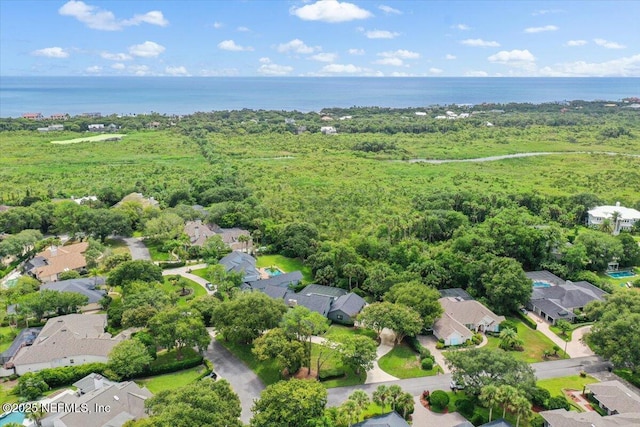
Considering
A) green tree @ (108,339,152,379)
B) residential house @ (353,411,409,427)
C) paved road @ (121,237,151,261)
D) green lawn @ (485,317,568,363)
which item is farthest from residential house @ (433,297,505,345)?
paved road @ (121,237,151,261)

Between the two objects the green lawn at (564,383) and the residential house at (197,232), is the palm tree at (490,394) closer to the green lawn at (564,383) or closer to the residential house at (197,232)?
the green lawn at (564,383)

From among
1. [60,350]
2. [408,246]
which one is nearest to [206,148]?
[408,246]

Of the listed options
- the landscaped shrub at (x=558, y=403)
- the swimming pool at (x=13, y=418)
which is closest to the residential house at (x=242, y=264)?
the swimming pool at (x=13, y=418)

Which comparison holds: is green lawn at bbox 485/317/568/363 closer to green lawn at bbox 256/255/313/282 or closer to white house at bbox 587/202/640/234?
green lawn at bbox 256/255/313/282

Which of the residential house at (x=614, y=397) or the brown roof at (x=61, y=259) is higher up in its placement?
the brown roof at (x=61, y=259)

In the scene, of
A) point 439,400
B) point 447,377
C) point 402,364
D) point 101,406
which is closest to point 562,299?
point 447,377

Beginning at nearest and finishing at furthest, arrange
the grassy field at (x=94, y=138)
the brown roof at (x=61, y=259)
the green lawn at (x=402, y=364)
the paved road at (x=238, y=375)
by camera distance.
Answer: the paved road at (x=238, y=375) → the green lawn at (x=402, y=364) → the brown roof at (x=61, y=259) → the grassy field at (x=94, y=138)

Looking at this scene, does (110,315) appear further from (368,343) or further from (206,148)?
(206,148)
